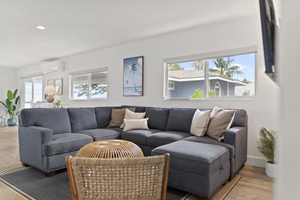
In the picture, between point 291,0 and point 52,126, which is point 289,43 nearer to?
point 291,0

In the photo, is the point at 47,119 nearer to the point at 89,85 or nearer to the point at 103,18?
the point at 103,18

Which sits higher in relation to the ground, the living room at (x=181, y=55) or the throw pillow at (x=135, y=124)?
the living room at (x=181, y=55)

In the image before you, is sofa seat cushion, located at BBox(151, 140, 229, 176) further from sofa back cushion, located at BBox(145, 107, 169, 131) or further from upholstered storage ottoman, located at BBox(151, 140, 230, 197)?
sofa back cushion, located at BBox(145, 107, 169, 131)

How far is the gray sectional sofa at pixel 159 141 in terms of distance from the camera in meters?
2.01

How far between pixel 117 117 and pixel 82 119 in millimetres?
671

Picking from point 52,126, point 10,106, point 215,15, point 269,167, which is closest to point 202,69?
point 215,15

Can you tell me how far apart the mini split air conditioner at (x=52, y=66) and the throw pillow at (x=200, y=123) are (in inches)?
196

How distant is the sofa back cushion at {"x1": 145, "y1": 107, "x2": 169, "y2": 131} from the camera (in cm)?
357

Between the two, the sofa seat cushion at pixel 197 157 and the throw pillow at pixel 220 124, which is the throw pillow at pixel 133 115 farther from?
the sofa seat cushion at pixel 197 157

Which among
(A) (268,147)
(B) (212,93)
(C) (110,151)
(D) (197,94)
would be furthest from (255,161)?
(C) (110,151)

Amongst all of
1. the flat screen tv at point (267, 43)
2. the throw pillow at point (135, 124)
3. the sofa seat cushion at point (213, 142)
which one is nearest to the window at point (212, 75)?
the throw pillow at point (135, 124)

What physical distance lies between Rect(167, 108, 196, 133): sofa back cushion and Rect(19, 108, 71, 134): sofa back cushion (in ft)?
5.65

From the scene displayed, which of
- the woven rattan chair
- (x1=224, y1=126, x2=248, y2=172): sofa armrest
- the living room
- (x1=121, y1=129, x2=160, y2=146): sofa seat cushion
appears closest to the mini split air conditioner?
the living room

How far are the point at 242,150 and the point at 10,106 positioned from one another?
8.47 m
